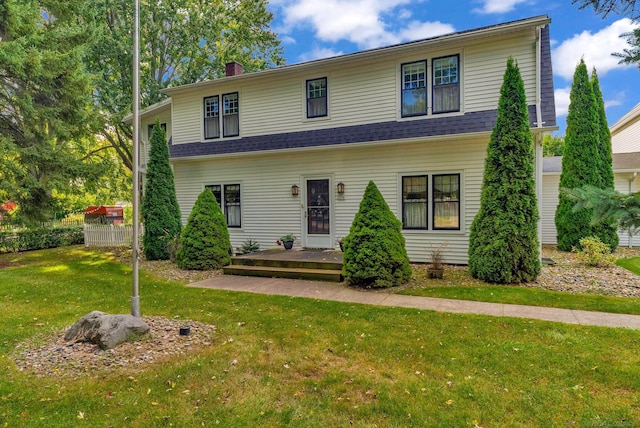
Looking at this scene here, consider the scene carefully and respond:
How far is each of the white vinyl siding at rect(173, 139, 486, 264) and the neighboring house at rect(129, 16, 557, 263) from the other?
1.2 inches

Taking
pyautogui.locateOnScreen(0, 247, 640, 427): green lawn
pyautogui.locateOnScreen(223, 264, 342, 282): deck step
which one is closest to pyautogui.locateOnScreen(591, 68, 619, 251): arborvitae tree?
pyautogui.locateOnScreen(0, 247, 640, 427): green lawn

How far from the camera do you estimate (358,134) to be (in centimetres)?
979

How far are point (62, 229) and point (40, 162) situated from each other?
5681mm

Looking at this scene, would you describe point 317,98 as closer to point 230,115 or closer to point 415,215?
point 230,115

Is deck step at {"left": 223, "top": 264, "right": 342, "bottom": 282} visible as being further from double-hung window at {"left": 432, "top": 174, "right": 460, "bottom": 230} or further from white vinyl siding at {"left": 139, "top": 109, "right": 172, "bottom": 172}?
white vinyl siding at {"left": 139, "top": 109, "right": 172, "bottom": 172}

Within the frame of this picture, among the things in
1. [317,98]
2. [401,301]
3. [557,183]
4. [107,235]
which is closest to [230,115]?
[317,98]

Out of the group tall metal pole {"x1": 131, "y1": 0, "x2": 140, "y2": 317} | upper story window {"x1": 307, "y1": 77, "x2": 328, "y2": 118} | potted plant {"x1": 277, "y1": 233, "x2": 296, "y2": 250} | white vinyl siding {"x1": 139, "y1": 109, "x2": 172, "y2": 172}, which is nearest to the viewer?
tall metal pole {"x1": 131, "y1": 0, "x2": 140, "y2": 317}

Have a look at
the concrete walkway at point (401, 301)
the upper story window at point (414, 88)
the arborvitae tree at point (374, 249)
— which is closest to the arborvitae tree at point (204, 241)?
the concrete walkway at point (401, 301)

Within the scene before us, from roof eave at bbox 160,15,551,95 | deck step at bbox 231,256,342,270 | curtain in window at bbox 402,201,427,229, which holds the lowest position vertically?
deck step at bbox 231,256,342,270

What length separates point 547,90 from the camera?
8453mm

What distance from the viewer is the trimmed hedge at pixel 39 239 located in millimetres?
13781

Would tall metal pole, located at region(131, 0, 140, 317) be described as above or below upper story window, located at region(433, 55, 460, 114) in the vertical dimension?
below

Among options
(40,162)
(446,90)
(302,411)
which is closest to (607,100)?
(446,90)

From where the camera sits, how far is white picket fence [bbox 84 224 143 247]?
14.7m
